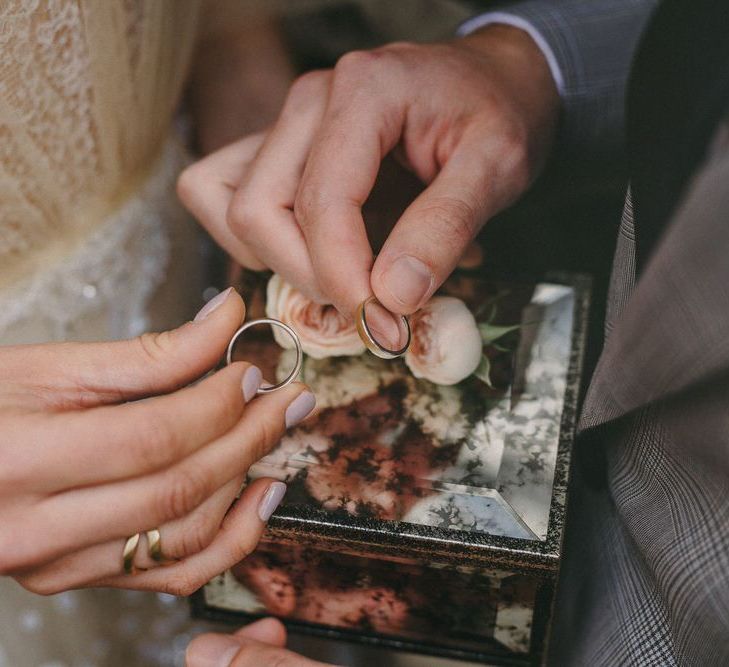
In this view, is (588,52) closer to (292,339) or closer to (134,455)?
(292,339)

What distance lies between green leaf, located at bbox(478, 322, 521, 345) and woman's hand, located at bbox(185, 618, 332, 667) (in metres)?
0.30

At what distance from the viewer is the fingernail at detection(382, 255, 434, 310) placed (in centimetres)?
51

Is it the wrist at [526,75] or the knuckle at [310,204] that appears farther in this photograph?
the wrist at [526,75]

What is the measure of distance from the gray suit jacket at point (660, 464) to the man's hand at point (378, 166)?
14 cm

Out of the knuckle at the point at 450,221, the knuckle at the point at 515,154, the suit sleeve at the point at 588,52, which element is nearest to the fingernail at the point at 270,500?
the knuckle at the point at 450,221

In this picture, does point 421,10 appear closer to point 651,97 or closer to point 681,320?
point 651,97

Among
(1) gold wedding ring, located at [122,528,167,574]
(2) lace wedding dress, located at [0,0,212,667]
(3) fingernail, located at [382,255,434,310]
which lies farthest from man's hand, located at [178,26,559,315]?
(1) gold wedding ring, located at [122,528,167,574]

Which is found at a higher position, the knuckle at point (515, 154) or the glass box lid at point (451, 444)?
the knuckle at point (515, 154)

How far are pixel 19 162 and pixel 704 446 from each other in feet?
1.93

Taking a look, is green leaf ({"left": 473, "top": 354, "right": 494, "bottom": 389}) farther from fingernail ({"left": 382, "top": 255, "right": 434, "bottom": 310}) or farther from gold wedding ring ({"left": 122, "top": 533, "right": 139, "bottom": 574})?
gold wedding ring ({"left": 122, "top": 533, "right": 139, "bottom": 574})

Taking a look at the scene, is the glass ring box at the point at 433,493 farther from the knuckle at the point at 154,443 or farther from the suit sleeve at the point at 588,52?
the suit sleeve at the point at 588,52

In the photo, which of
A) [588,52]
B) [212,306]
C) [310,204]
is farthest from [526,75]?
[212,306]

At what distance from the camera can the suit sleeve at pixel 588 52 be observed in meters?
0.76

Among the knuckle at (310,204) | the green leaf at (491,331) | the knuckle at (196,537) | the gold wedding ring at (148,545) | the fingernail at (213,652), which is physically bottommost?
the fingernail at (213,652)
